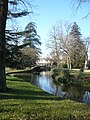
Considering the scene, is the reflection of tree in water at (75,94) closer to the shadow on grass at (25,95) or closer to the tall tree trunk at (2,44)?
the shadow on grass at (25,95)

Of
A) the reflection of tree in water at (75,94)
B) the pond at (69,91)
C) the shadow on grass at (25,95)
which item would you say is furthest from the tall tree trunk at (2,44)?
the reflection of tree in water at (75,94)

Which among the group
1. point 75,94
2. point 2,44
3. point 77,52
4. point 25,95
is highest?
point 77,52

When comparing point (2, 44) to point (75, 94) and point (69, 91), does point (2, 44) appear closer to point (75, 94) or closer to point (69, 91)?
point (75, 94)

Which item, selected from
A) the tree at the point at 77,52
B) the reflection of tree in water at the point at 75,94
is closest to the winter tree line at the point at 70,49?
the tree at the point at 77,52

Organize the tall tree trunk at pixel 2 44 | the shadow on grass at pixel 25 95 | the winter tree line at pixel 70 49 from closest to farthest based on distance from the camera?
the shadow on grass at pixel 25 95, the tall tree trunk at pixel 2 44, the winter tree line at pixel 70 49

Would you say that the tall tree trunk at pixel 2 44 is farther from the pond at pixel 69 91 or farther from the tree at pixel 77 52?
the tree at pixel 77 52

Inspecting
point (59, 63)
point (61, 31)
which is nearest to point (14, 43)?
point (61, 31)

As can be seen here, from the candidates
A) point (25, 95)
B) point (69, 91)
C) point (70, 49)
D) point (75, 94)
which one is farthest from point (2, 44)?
point (70, 49)

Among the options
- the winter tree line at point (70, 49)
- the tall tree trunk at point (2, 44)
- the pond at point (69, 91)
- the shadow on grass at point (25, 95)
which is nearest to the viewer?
the shadow on grass at point (25, 95)

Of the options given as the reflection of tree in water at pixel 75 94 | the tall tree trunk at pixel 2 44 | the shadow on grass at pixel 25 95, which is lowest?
the reflection of tree in water at pixel 75 94

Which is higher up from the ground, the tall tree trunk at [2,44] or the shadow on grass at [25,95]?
the tall tree trunk at [2,44]

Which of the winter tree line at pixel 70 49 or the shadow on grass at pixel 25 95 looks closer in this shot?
the shadow on grass at pixel 25 95

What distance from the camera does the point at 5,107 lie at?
8789mm

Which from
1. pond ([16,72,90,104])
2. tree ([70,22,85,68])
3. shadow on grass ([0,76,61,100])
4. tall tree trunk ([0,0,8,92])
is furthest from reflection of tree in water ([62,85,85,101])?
tree ([70,22,85,68])
